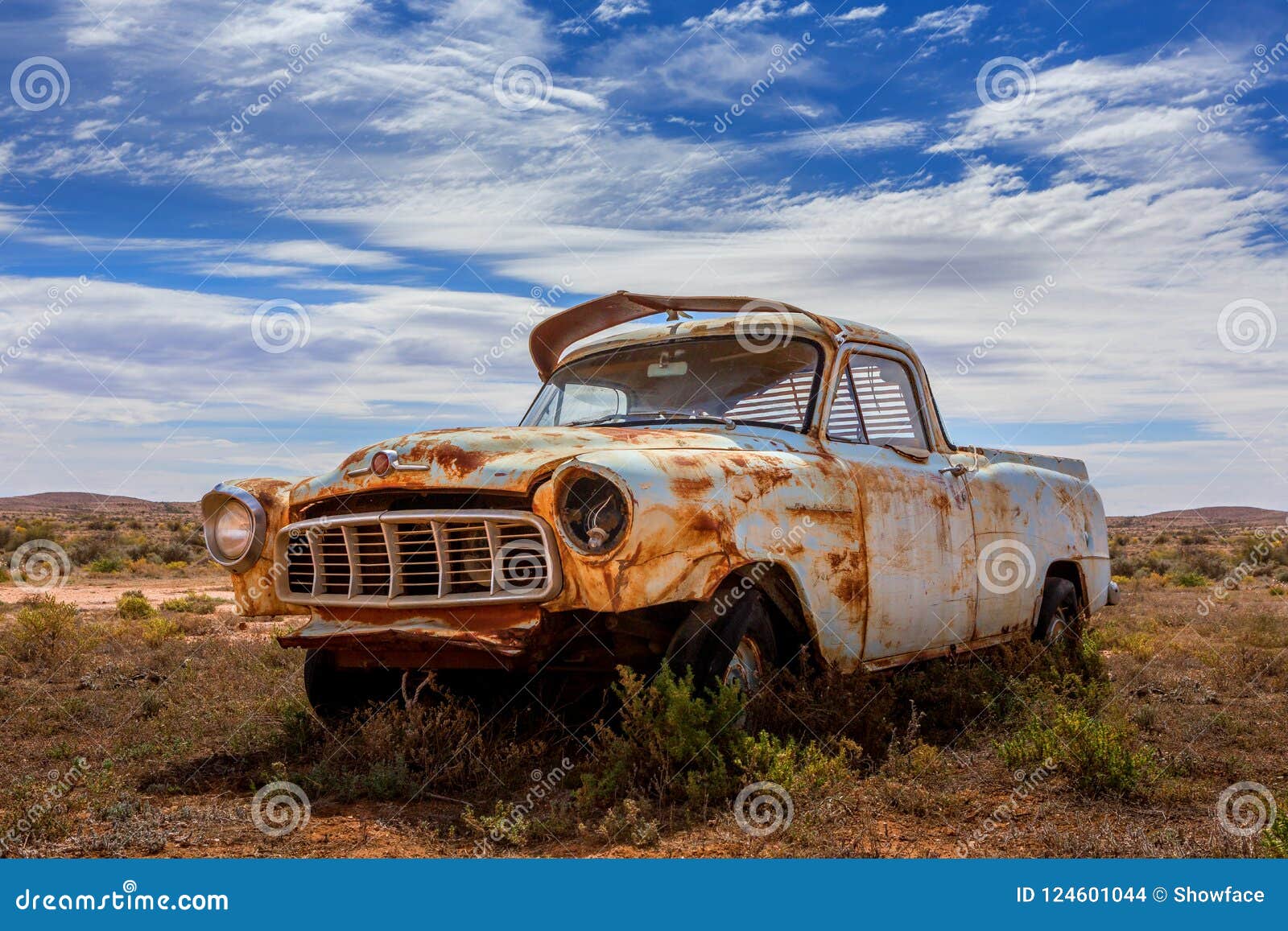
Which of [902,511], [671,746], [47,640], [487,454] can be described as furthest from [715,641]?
[47,640]

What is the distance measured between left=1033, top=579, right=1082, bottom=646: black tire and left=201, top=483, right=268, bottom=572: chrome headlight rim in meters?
4.81

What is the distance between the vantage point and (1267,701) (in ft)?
26.0

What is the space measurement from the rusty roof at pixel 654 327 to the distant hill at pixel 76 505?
2024 inches

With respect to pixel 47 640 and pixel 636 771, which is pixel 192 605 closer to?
pixel 47 640

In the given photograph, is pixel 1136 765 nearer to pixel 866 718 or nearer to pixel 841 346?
pixel 866 718

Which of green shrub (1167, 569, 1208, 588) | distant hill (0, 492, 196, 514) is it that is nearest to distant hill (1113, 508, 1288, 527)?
green shrub (1167, 569, 1208, 588)

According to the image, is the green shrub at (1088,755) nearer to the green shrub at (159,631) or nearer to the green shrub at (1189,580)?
the green shrub at (159,631)

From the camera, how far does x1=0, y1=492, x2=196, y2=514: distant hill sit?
5758cm

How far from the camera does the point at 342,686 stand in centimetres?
604

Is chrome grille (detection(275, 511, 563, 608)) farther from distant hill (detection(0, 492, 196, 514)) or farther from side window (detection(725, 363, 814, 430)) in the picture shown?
distant hill (detection(0, 492, 196, 514))

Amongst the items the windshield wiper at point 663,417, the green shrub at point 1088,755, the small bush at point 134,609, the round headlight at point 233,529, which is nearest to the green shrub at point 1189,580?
the small bush at point 134,609

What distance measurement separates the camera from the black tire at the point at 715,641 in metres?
4.69

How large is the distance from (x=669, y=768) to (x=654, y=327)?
2658mm

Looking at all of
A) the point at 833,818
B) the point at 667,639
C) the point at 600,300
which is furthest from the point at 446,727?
the point at 600,300
